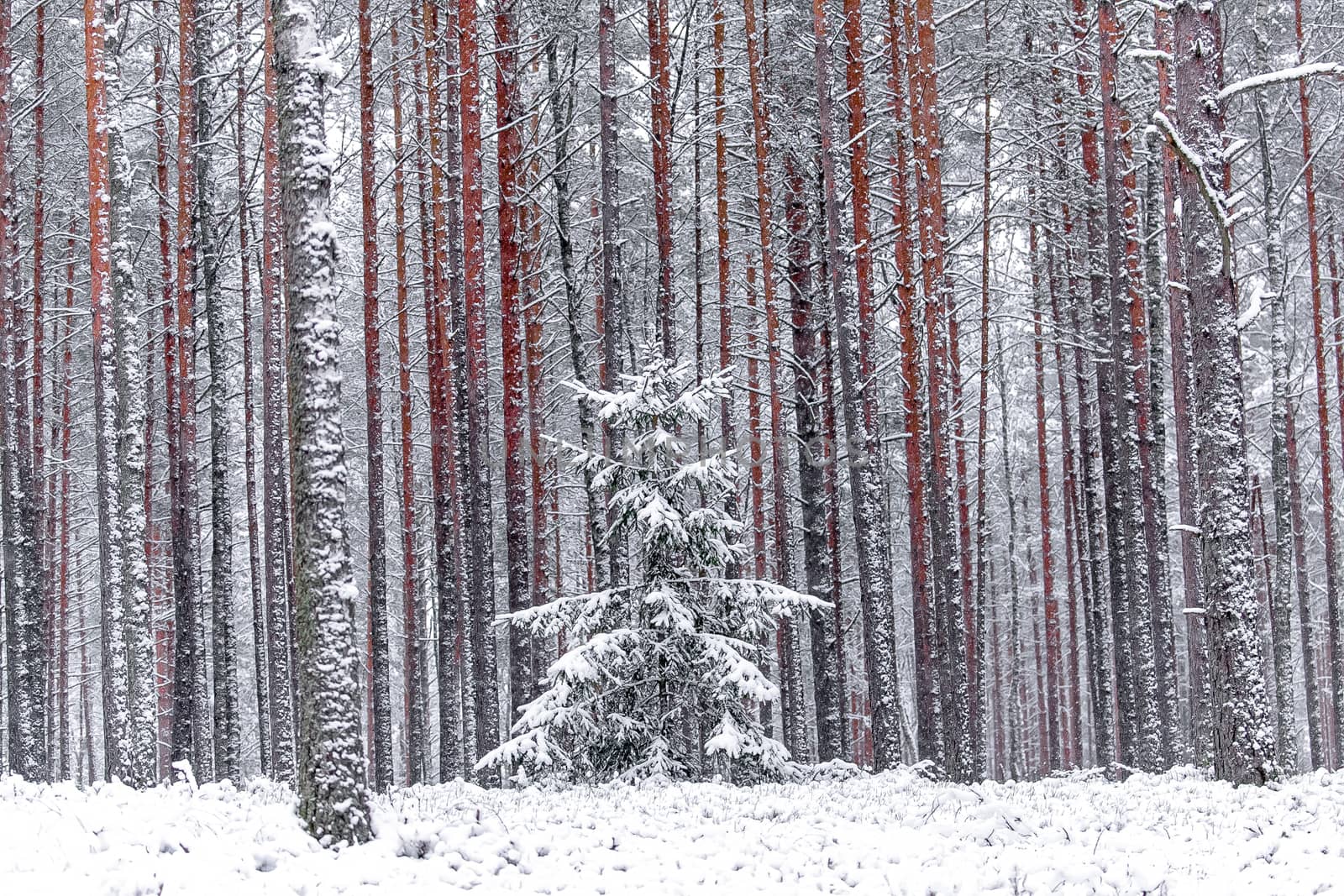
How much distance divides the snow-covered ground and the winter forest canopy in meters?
0.79

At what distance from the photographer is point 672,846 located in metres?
7.33

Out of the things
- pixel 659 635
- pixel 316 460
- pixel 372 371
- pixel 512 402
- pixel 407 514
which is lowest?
pixel 659 635

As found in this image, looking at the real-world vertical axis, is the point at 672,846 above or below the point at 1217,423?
below

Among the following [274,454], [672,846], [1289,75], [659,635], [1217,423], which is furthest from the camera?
[274,454]

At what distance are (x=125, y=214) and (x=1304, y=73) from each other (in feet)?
44.6

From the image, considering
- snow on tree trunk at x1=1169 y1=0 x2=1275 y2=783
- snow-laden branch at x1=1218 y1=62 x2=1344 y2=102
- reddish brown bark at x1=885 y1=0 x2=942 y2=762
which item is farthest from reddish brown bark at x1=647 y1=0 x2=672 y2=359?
snow-laden branch at x1=1218 y1=62 x2=1344 y2=102

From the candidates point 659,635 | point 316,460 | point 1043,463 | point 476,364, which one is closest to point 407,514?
point 476,364

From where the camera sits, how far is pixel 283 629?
18.7 m

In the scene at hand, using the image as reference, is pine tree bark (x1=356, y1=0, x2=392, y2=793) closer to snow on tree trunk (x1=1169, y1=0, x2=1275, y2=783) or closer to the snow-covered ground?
the snow-covered ground

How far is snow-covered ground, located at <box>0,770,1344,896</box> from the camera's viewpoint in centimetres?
629

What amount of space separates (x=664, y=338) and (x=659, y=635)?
246 inches

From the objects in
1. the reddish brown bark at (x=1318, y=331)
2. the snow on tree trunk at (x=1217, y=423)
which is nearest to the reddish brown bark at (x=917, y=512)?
the snow on tree trunk at (x=1217, y=423)

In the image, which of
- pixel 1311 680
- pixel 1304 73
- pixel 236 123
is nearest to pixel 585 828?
pixel 1304 73

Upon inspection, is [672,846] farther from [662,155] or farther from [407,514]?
[407,514]
